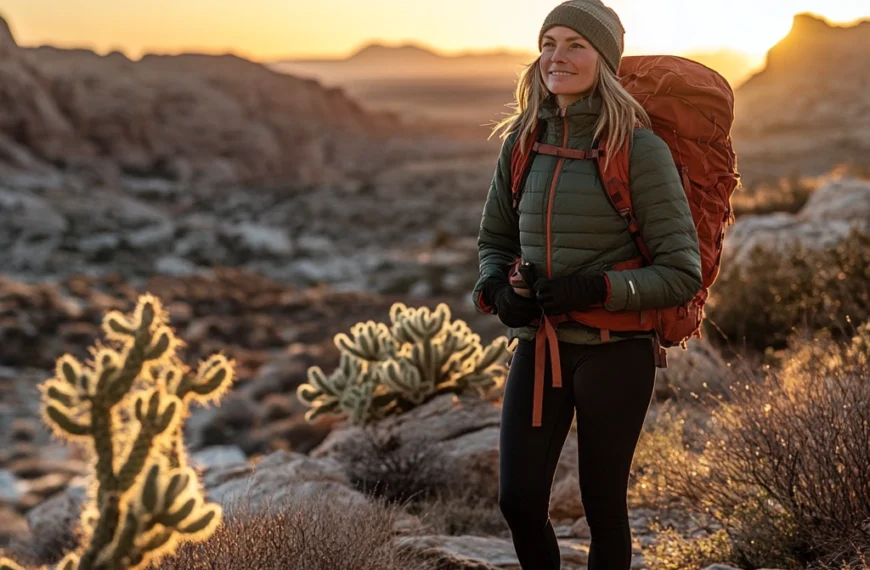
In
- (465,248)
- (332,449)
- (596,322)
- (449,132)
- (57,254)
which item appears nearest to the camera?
(596,322)

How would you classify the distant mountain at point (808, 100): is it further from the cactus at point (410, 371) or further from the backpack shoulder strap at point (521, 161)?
the backpack shoulder strap at point (521, 161)

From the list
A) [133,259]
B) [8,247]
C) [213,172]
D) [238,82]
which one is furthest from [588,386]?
[238,82]

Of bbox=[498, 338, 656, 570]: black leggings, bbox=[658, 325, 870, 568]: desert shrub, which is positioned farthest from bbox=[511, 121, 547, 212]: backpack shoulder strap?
bbox=[658, 325, 870, 568]: desert shrub

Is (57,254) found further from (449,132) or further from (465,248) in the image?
(449,132)

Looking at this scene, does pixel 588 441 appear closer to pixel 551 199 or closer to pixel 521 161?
pixel 551 199

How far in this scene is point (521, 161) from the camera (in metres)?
2.82

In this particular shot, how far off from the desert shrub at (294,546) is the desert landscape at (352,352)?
0.5 inches

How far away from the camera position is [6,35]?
201ft

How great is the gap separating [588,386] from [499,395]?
3.93m

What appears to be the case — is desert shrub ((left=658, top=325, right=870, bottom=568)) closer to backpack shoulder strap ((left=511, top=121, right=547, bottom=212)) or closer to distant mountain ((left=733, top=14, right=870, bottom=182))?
backpack shoulder strap ((left=511, top=121, right=547, bottom=212))

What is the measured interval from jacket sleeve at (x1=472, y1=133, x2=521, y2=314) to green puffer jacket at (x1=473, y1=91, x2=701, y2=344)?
54 mm

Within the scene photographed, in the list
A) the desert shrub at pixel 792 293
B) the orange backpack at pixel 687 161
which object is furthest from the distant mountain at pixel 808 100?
the orange backpack at pixel 687 161

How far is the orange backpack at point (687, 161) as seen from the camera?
2.69m

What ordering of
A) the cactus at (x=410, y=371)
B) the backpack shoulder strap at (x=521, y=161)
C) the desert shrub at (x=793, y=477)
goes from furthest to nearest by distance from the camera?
the cactus at (x=410, y=371) < the desert shrub at (x=793, y=477) < the backpack shoulder strap at (x=521, y=161)
